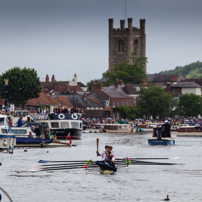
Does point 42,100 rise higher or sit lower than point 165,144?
higher

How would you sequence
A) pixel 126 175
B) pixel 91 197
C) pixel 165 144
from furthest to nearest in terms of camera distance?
pixel 165 144 → pixel 126 175 → pixel 91 197

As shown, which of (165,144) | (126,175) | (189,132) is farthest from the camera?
(189,132)

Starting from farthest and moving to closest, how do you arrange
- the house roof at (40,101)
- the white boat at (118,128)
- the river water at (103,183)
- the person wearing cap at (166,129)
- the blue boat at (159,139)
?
1. the house roof at (40,101)
2. the white boat at (118,128)
3. the blue boat at (159,139)
4. the person wearing cap at (166,129)
5. the river water at (103,183)

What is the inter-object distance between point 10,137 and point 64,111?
4031 centimetres

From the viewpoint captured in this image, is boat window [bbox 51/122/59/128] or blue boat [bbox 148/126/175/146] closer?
blue boat [bbox 148/126/175/146]

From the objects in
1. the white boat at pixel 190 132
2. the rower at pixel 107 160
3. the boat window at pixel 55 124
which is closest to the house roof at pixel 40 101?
the white boat at pixel 190 132

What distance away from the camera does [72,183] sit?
43500 mm

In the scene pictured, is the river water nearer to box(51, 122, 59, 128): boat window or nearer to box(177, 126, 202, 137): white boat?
box(51, 122, 59, 128): boat window

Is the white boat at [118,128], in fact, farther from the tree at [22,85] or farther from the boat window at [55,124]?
the boat window at [55,124]

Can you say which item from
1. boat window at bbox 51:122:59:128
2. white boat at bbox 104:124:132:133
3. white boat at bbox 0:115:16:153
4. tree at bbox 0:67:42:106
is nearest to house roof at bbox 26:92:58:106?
tree at bbox 0:67:42:106

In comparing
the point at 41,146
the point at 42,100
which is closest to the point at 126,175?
the point at 41,146

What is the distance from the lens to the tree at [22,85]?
163m

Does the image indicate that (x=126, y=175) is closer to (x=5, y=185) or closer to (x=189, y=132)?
(x=5, y=185)

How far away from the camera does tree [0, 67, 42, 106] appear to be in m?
163
